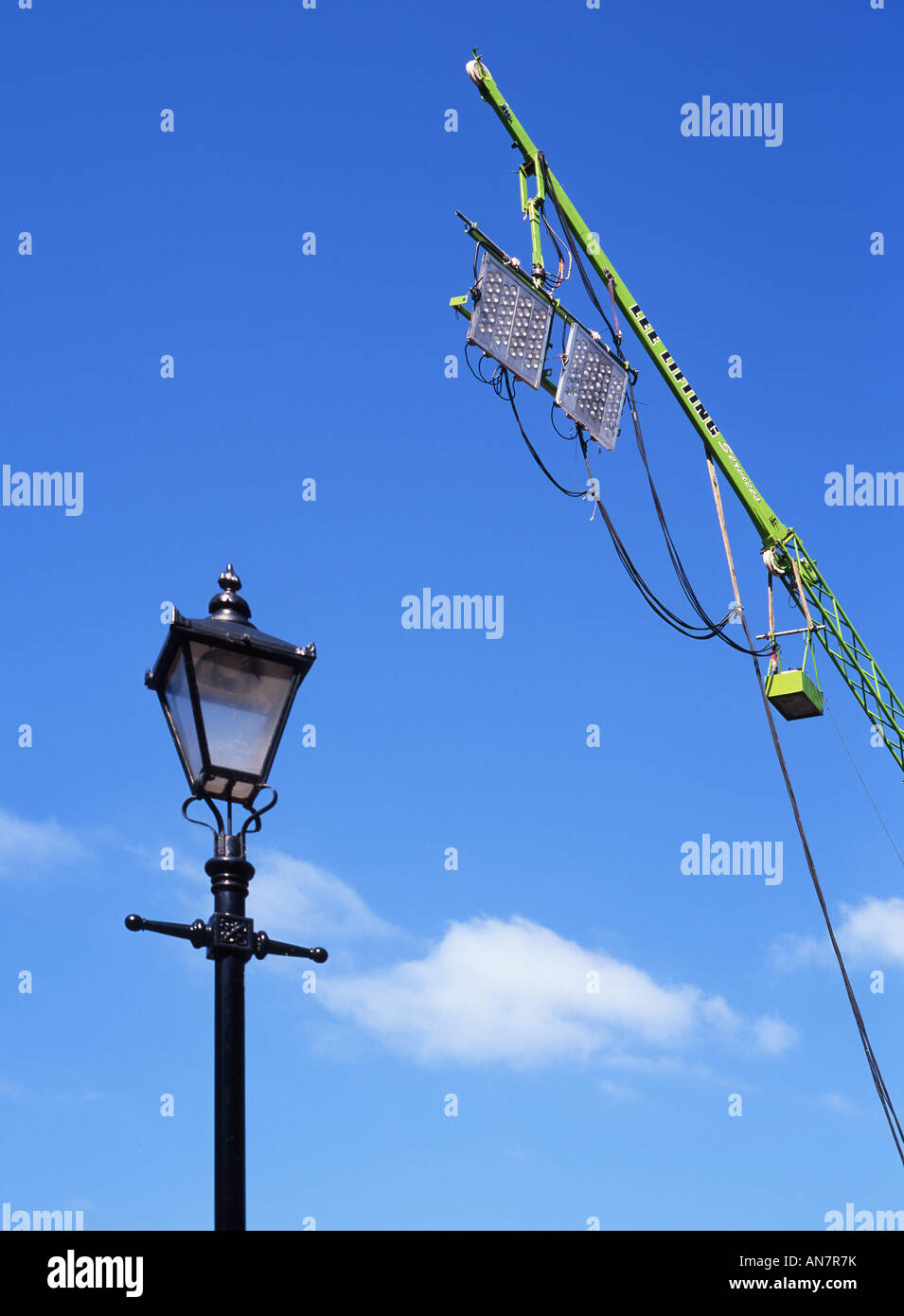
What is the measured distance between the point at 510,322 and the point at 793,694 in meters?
7.62

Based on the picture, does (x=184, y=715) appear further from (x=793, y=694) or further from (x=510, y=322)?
(x=793, y=694)

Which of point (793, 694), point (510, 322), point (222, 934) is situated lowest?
point (222, 934)

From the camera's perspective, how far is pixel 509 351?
17.9 m

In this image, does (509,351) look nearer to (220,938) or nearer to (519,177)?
(519,177)

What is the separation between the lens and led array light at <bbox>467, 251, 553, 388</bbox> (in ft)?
57.5

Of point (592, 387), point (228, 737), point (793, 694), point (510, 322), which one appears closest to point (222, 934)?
point (228, 737)

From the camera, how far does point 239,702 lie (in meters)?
6.01

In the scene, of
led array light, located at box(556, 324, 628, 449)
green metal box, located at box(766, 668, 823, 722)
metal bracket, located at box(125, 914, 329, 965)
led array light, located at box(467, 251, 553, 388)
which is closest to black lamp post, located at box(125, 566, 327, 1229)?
metal bracket, located at box(125, 914, 329, 965)

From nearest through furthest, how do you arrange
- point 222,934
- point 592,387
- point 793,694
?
point 222,934, point 592,387, point 793,694

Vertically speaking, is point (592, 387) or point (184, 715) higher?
point (592, 387)

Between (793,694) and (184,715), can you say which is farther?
(793,694)

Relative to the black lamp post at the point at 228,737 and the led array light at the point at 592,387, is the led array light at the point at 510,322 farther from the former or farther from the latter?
the black lamp post at the point at 228,737
